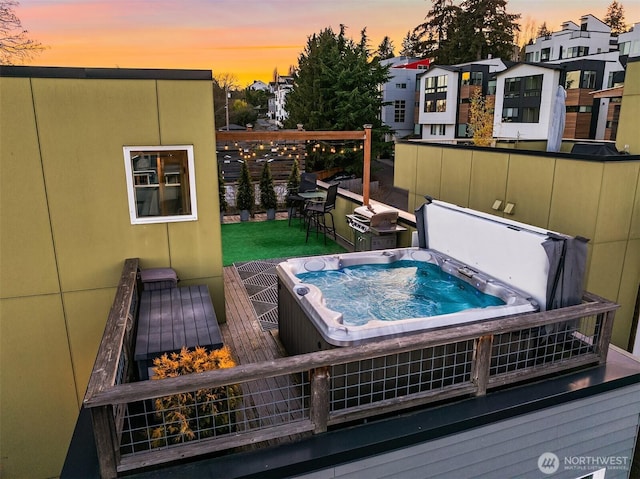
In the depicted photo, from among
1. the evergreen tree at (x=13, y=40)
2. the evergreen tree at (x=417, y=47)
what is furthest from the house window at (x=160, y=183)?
the evergreen tree at (x=417, y=47)

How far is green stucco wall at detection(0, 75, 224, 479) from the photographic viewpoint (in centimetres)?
390

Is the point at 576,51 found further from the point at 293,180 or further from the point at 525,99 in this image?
the point at 293,180

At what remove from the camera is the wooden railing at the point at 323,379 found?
220 cm

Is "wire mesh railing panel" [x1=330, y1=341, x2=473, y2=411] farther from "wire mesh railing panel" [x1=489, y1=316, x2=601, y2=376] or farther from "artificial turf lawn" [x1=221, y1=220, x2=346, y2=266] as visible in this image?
"artificial turf lawn" [x1=221, y1=220, x2=346, y2=266]

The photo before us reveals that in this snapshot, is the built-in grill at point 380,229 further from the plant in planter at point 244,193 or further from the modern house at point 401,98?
the modern house at point 401,98

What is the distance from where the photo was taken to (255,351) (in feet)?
14.3

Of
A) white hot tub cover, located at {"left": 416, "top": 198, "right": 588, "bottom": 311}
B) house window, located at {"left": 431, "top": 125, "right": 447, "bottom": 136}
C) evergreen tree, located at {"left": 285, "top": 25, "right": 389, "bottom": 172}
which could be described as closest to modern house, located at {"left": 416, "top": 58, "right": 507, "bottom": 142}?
house window, located at {"left": 431, "top": 125, "right": 447, "bottom": 136}

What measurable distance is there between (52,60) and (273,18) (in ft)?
20.7

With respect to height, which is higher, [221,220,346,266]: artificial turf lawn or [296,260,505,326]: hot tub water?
[296,260,505,326]: hot tub water

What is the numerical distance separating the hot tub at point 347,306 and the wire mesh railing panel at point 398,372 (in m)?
0.20

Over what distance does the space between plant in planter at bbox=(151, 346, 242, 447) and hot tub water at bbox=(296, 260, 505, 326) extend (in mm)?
1497

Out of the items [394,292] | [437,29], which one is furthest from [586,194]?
[437,29]

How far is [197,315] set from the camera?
140 inches

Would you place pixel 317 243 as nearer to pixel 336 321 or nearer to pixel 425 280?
pixel 425 280
